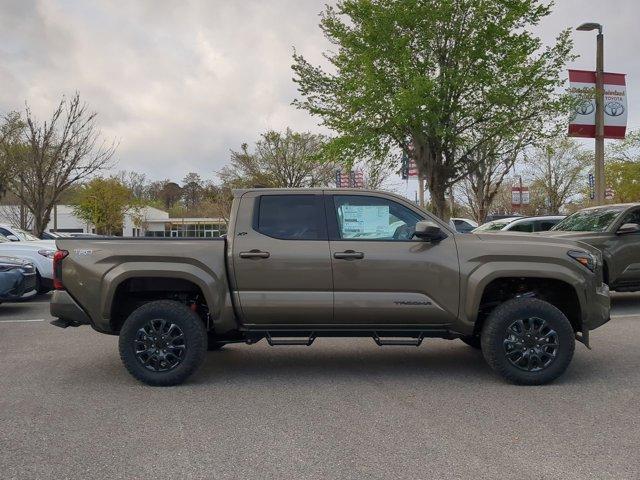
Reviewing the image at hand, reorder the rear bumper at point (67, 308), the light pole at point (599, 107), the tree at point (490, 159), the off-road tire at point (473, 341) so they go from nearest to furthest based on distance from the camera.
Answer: the rear bumper at point (67, 308)
the off-road tire at point (473, 341)
the light pole at point (599, 107)
the tree at point (490, 159)

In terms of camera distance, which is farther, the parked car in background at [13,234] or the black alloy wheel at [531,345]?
the parked car in background at [13,234]

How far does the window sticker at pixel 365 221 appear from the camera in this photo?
5812 millimetres

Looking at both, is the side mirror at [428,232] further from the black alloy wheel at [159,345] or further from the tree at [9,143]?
the tree at [9,143]

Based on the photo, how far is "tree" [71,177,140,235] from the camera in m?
52.7

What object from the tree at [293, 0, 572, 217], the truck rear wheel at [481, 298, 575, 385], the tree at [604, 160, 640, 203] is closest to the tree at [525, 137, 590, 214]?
the tree at [604, 160, 640, 203]

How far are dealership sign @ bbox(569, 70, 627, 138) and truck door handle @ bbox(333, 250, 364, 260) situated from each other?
1492 cm

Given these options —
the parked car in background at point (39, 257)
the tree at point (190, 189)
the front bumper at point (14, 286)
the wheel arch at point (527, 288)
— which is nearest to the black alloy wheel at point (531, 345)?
the wheel arch at point (527, 288)

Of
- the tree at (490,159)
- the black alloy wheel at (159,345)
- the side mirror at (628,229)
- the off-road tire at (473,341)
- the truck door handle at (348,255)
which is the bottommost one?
the off-road tire at (473,341)

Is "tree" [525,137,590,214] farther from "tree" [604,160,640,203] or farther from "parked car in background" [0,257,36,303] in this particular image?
"parked car in background" [0,257,36,303]

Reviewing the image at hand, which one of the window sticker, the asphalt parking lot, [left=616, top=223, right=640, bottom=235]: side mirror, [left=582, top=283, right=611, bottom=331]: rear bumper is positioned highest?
the window sticker

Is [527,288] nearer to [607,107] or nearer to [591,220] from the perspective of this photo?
[591,220]

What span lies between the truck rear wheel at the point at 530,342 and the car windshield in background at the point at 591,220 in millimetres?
5201

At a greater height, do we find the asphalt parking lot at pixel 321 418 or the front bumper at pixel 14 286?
the front bumper at pixel 14 286

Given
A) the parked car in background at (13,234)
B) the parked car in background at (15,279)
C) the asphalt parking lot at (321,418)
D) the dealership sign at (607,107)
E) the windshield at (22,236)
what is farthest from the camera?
the dealership sign at (607,107)
